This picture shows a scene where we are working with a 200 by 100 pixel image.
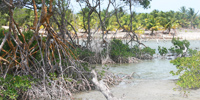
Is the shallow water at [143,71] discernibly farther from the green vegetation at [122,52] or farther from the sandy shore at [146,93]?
the sandy shore at [146,93]

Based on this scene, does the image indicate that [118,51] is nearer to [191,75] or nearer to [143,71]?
[143,71]

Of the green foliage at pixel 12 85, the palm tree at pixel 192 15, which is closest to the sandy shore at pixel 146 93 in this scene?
the green foliage at pixel 12 85

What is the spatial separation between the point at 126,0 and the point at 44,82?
447 inches

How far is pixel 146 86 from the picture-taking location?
8.45 metres

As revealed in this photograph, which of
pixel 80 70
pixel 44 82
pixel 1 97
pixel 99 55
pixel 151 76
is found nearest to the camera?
pixel 1 97

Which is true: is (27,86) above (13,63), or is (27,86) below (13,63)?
below

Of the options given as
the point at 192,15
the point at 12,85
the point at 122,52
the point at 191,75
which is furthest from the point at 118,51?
the point at 192,15

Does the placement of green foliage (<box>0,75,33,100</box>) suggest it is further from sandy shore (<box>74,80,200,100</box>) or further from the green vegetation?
the green vegetation

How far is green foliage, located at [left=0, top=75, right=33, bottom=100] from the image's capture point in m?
6.16

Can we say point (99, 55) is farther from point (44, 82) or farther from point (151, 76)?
point (44, 82)

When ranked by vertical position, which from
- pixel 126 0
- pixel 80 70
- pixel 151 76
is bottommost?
pixel 151 76

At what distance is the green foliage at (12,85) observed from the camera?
6155 millimetres

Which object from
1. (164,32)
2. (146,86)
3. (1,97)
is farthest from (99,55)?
(164,32)

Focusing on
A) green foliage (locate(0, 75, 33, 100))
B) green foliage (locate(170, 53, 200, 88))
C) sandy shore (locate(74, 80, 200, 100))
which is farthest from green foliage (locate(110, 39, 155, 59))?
green foliage (locate(0, 75, 33, 100))
